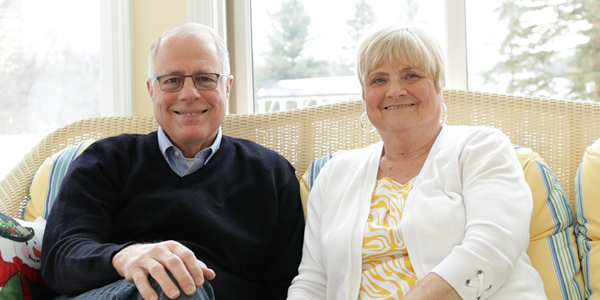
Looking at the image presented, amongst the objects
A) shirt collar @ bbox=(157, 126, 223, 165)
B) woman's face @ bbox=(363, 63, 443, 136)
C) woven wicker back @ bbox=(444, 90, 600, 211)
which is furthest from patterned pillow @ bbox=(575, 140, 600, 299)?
shirt collar @ bbox=(157, 126, 223, 165)

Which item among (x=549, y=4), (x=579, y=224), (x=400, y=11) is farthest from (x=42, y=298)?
(x=549, y=4)

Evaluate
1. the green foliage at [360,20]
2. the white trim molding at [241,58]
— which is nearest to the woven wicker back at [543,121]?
the green foliage at [360,20]

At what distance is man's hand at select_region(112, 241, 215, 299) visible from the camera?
111cm

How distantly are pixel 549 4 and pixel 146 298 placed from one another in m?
1.87

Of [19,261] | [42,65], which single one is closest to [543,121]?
[19,261]

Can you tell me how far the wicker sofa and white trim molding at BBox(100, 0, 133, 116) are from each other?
1.05 ft

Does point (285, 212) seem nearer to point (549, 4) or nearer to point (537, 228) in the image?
point (537, 228)

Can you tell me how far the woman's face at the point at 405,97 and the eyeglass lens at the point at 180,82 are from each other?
20.3 inches

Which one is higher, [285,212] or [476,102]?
[476,102]

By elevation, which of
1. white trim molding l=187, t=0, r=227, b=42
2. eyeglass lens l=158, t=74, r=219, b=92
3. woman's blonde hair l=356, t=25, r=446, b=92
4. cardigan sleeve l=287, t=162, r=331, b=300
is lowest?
cardigan sleeve l=287, t=162, r=331, b=300

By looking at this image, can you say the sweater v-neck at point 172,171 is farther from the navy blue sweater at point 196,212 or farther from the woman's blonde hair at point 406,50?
the woman's blonde hair at point 406,50

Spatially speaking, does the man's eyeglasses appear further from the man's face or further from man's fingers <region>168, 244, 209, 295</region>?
man's fingers <region>168, 244, 209, 295</region>

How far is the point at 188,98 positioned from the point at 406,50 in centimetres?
67

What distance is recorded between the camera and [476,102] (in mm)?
1746
